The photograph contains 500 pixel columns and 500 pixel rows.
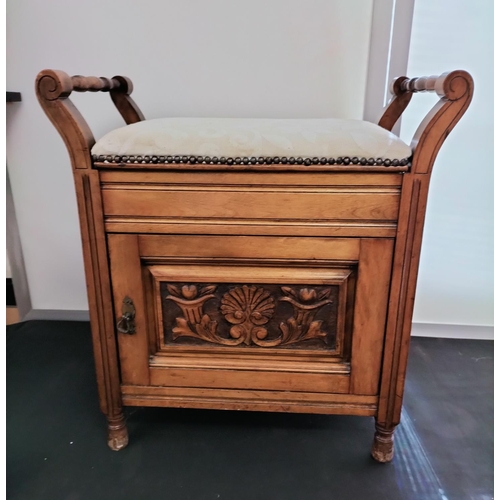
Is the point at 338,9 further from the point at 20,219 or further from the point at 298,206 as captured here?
the point at 20,219

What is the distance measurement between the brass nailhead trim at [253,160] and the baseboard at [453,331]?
817 mm

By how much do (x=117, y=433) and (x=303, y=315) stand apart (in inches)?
18.5

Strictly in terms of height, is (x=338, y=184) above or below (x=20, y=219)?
above

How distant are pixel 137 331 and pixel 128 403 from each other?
17cm

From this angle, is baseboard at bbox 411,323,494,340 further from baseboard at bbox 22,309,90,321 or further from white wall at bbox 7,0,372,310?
baseboard at bbox 22,309,90,321

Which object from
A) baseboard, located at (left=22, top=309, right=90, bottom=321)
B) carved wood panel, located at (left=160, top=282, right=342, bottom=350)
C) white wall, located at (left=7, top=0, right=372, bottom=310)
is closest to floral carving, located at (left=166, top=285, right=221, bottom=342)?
carved wood panel, located at (left=160, top=282, right=342, bottom=350)

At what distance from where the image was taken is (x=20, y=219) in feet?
4.49

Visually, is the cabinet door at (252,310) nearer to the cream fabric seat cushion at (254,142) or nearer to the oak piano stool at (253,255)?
the oak piano stool at (253,255)

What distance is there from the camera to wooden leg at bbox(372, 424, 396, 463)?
862 mm

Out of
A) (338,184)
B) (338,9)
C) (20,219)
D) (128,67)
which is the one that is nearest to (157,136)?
(338,184)

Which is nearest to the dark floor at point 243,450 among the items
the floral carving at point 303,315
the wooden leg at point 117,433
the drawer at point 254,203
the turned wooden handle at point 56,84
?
the wooden leg at point 117,433

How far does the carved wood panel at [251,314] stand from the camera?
80cm

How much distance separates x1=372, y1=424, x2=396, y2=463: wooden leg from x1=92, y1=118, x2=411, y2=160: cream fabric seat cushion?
21.1 inches

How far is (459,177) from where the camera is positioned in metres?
1.23
